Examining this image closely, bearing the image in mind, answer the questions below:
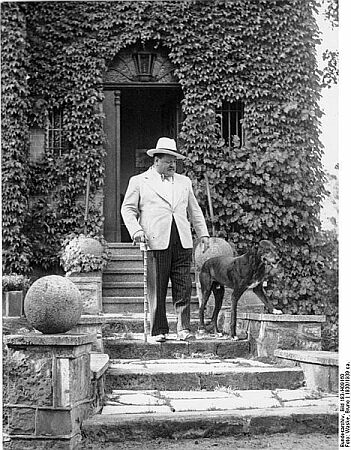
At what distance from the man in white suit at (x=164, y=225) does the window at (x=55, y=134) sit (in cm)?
452

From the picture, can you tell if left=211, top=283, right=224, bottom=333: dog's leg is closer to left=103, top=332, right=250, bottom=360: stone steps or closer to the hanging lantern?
left=103, top=332, right=250, bottom=360: stone steps

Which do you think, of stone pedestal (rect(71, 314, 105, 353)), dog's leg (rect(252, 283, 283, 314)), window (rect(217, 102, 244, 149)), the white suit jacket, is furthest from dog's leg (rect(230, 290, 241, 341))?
window (rect(217, 102, 244, 149))

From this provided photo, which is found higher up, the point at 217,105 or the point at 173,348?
the point at 217,105

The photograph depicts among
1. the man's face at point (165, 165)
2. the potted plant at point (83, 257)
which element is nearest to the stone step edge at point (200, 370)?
the man's face at point (165, 165)

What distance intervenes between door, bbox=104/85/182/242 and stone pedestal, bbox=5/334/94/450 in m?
6.69

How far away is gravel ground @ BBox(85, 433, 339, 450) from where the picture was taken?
3836mm

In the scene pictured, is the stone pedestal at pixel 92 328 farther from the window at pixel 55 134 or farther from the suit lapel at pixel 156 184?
the window at pixel 55 134

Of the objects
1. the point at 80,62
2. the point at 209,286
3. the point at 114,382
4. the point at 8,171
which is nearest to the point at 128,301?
the point at 209,286

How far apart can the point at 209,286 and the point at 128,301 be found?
6.11ft

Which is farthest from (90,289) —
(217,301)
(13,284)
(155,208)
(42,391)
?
(42,391)

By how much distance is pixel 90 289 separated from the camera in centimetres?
847

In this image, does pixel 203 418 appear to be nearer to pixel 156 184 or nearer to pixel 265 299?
pixel 265 299

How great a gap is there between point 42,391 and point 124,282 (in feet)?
16.9

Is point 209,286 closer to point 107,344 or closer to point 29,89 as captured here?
point 107,344
